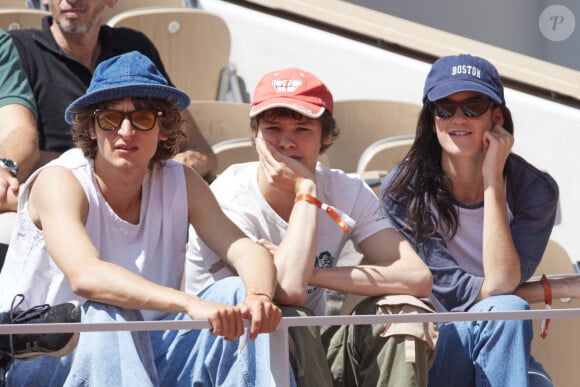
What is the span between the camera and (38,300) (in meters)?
2.52

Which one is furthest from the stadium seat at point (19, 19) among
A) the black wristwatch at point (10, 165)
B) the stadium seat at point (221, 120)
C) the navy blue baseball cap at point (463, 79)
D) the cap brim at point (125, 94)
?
the navy blue baseball cap at point (463, 79)

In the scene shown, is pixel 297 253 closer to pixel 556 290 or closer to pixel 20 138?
pixel 556 290

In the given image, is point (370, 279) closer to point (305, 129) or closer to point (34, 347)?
point (305, 129)

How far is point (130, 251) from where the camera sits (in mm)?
2623

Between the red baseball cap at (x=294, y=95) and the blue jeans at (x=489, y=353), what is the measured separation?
598 millimetres

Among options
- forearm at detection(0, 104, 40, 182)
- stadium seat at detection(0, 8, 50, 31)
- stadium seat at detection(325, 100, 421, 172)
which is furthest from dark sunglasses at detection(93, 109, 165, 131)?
stadium seat at detection(0, 8, 50, 31)

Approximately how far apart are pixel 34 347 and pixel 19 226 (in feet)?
1.35

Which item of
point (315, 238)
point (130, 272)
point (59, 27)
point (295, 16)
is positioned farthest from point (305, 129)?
point (295, 16)

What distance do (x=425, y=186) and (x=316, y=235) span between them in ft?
1.33

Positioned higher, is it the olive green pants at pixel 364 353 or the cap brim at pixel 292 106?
the cap brim at pixel 292 106

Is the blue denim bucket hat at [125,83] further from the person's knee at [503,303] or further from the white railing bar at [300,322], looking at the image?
the person's knee at [503,303]

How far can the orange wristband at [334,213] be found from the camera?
279 centimetres

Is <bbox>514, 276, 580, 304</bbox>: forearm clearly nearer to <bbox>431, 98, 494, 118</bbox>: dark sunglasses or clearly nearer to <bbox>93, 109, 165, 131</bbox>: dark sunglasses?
<bbox>431, 98, 494, 118</bbox>: dark sunglasses

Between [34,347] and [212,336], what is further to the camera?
[212,336]
